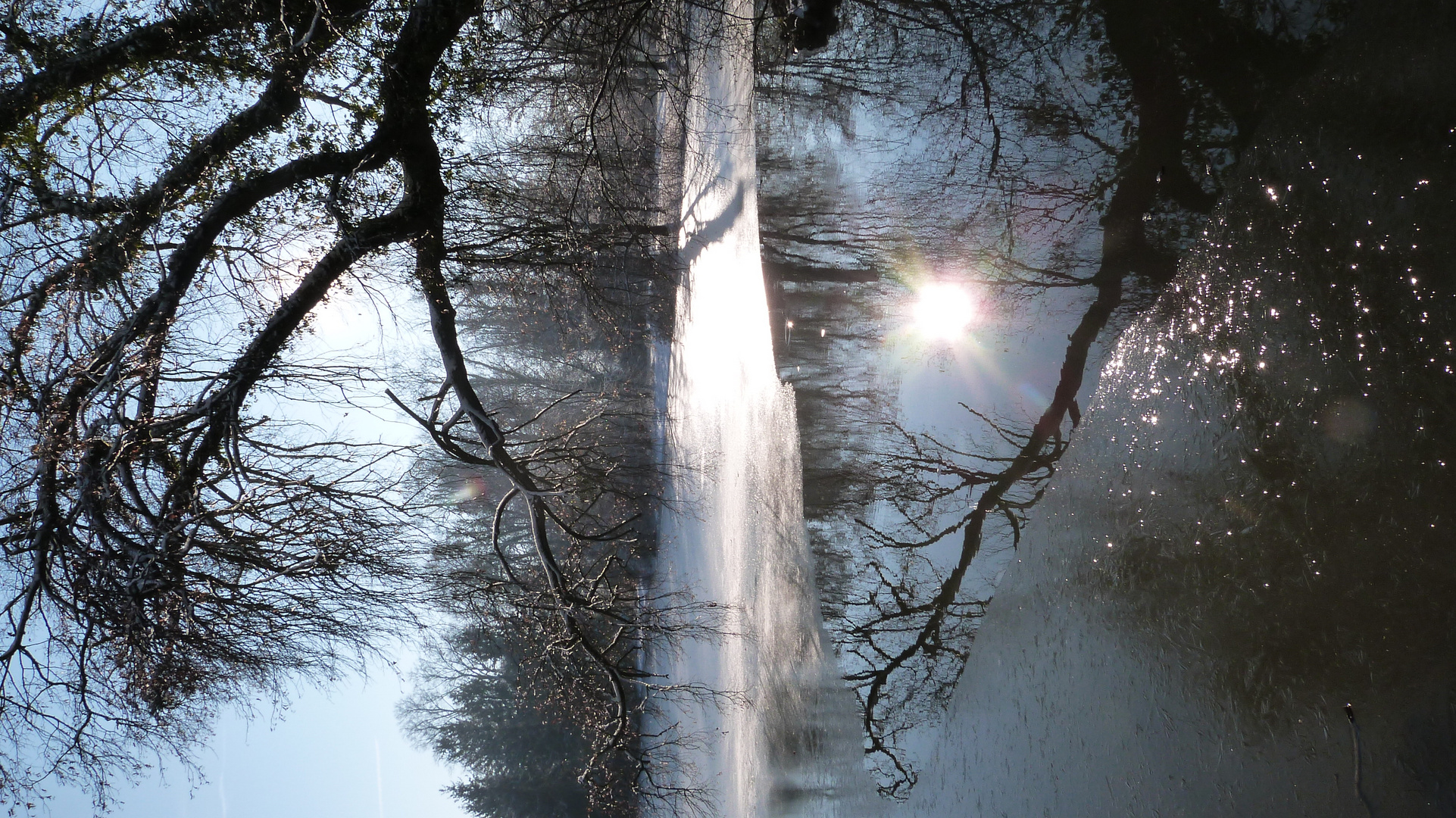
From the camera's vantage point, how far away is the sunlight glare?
1.91 m

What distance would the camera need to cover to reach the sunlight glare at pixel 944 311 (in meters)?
1.91

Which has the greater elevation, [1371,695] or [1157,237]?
[1157,237]

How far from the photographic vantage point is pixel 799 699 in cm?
327

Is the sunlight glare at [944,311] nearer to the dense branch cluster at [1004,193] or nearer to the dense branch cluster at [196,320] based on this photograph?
the dense branch cluster at [1004,193]

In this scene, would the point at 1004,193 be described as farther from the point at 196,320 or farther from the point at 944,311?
the point at 196,320

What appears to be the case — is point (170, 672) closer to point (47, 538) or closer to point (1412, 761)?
point (47, 538)

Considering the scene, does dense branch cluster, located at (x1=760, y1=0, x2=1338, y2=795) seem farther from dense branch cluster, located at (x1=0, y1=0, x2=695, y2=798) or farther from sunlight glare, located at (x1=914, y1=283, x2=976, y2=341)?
dense branch cluster, located at (x1=0, y1=0, x2=695, y2=798)

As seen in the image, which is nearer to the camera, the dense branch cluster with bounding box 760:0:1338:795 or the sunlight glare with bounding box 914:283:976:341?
the dense branch cluster with bounding box 760:0:1338:795

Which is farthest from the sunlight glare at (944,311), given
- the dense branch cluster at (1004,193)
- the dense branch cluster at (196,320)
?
the dense branch cluster at (196,320)

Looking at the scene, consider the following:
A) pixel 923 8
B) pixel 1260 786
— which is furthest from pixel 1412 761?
pixel 923 8

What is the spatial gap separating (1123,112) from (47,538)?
5.02 meters

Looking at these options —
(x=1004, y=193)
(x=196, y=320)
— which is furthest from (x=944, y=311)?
(x=196, y=320)

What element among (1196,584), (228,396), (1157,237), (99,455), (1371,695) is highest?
(228,396)

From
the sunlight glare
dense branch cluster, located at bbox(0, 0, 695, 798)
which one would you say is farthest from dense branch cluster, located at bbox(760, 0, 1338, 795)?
dense branch cluster, located at bbox(0, 0, 695, 798)
